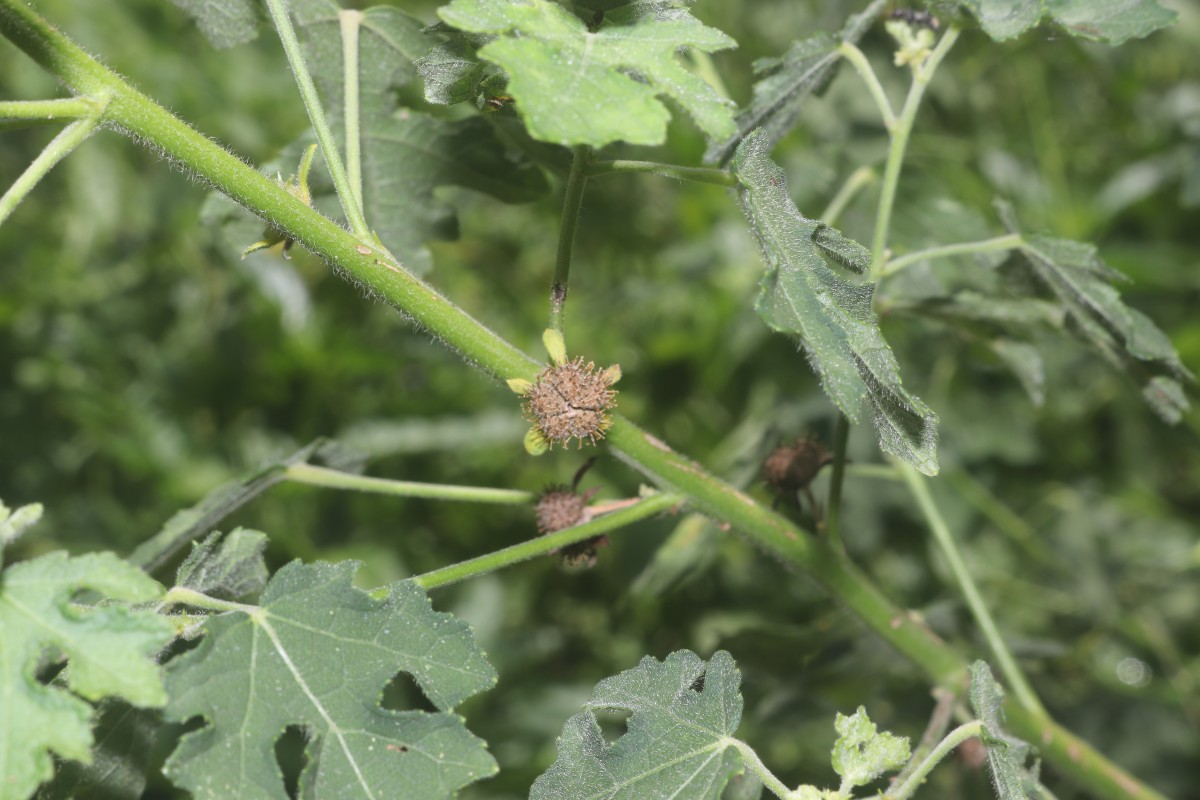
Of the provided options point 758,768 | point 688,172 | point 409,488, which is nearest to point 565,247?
point 688,172

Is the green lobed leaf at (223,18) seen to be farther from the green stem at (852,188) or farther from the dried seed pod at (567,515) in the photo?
the green stem at (852,188)

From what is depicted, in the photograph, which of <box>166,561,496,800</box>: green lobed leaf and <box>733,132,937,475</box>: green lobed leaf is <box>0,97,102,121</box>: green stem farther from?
<box>733,132,937,475</box>: green lobed leaf

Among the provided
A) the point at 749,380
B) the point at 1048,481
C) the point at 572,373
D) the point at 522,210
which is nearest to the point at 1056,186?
the point at 1048,481

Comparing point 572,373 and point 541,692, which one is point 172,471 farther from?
point 572,373

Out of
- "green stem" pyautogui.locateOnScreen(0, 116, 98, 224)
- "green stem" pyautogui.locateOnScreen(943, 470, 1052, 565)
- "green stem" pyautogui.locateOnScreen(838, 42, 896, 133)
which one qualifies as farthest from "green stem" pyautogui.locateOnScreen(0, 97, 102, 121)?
"green stem" pyautogui.locateOnScreen(943, 470, 1052, 565)

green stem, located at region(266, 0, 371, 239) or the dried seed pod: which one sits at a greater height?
green stem, located at region(266, 0, 371, 239)

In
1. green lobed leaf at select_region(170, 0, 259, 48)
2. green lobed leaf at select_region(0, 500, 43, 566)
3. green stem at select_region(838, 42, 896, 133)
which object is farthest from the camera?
green lobed leaf at select_region(170, 0, 259, 48)
